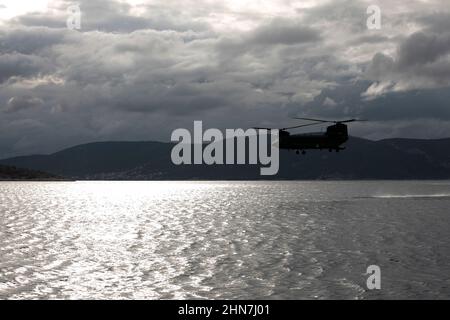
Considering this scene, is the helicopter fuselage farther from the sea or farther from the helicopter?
the sea

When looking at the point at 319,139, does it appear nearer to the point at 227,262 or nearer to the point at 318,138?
the point at 318,138

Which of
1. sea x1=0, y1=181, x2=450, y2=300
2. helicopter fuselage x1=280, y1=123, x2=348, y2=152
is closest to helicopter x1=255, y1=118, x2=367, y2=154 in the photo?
helicopter fuselage x1=280, y1=123, x2=348, y2=152

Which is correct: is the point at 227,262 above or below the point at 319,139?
below

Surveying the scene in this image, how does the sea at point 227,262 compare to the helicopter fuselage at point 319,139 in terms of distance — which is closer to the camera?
the sea at point 227,262

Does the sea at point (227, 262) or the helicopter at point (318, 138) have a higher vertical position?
the helicopter at point (318, 138)

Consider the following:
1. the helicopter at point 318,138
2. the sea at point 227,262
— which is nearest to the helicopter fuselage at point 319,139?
the helicopter at point 318,138

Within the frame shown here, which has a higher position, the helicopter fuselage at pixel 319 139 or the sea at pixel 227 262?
the helicopter fuselage at pixel 319 139

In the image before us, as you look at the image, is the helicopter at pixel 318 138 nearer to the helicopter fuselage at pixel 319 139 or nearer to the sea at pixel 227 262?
the helicopter fuselage at pixel 319 139

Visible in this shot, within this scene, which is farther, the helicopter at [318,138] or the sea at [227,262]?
the helicopter at [318,138]

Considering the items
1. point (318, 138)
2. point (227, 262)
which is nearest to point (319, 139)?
point (318, 138)

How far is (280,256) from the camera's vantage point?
196ft

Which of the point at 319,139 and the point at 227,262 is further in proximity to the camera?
the point at 319,139

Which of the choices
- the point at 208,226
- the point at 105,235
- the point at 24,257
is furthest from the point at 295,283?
the point at 208,226

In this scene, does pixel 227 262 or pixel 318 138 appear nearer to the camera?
pixel 227 262
